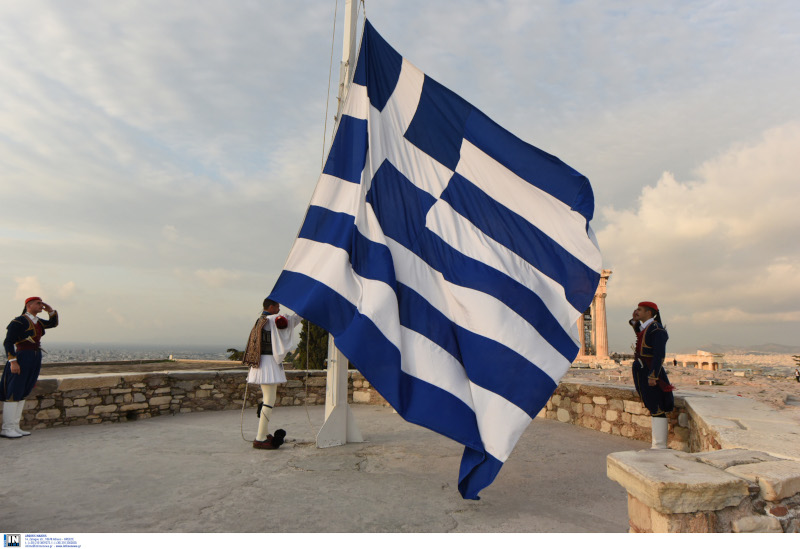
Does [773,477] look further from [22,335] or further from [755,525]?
[22,335]

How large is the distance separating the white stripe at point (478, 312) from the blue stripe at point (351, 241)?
0.16 metres

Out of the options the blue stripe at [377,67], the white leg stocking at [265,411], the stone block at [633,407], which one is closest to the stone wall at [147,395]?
the white leg stocking at [265,411]

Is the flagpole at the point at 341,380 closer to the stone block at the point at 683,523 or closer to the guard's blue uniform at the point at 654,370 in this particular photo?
the guard's blue uniform at the point at 654,370

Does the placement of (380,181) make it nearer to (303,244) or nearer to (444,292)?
(303,244)

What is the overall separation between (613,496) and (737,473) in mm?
1842


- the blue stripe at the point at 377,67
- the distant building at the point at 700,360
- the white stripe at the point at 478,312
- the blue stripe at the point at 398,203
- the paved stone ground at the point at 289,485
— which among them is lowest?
the paved stone ground at the point at 289,485

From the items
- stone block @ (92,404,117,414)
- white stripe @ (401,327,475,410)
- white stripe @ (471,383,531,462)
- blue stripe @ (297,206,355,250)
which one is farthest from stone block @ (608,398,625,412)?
stone block @ (92,404,117,414)

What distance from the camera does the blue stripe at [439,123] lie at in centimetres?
490

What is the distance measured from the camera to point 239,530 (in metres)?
3.31

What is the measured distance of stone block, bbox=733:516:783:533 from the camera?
2512 millimetres

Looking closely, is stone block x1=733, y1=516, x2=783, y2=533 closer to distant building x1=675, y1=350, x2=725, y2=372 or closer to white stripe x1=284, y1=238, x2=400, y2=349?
white stripe x1=284, y1=238, x2=400, y2=349

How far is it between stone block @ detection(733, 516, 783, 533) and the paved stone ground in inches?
46.5

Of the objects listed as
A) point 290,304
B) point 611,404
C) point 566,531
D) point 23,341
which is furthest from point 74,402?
point 611,404

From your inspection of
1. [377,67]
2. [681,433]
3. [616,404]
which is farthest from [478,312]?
[616,404]
